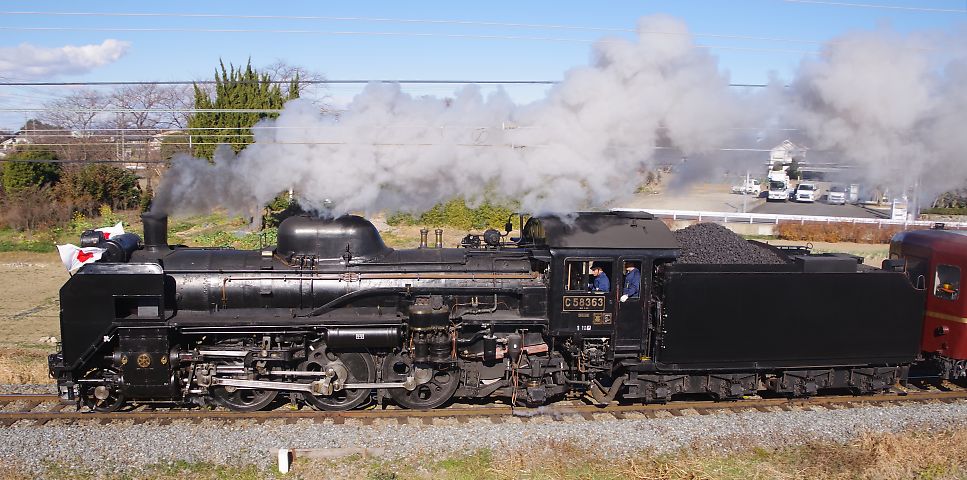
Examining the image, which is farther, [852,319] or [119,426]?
[852,319]

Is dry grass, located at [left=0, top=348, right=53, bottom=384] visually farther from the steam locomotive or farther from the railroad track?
the steam locomotive

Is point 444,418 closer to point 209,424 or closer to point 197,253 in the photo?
point 209,424

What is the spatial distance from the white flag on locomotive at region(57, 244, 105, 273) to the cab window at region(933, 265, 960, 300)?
1371cm

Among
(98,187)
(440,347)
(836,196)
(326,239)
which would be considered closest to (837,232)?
(836,196)

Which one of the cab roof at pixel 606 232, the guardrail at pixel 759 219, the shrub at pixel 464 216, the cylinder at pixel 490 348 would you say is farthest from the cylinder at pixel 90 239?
the guardrail at pixel 759 219

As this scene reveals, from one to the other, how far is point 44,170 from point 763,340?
119ft

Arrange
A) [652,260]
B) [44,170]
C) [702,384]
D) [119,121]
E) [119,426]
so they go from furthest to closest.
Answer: [119,121]
[44,170]
[702,384]
[652,260]
[119,426]

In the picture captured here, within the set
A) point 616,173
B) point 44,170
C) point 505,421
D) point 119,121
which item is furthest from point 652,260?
point 119,121

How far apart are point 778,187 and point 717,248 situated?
40.4 metres

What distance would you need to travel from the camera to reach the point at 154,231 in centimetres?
1079

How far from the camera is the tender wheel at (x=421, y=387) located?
33.8 feet

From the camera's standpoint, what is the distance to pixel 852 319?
10773 millimetres

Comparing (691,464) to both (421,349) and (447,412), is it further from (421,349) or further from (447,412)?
(421,349)

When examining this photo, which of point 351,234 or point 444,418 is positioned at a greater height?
point 351,234
